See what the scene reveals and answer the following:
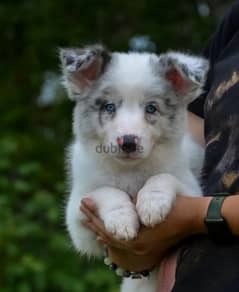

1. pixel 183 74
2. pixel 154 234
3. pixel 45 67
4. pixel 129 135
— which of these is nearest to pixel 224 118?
pixel 183 74

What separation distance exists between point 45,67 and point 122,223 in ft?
15.2

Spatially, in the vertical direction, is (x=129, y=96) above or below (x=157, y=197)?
above

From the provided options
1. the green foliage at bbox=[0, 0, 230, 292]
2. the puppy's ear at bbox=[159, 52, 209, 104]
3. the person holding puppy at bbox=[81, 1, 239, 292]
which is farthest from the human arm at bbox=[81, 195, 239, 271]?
the green foliage at bbox=[0, 0, 230, 292]

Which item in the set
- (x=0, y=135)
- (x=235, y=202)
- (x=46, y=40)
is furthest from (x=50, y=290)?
(x=235, y=202)

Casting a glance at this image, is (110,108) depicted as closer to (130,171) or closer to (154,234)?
(130,171)

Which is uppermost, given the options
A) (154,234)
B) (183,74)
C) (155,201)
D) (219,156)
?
(183,74)

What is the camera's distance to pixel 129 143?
285 cm

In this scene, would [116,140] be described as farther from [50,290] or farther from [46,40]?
[46,40]

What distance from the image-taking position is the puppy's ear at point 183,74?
10.2 ft

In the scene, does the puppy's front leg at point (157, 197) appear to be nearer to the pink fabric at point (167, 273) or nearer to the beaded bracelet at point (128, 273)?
the pink fabric at point (167, 273)

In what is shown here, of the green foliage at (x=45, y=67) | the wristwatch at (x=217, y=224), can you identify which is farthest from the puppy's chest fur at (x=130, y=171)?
the green foliage at (x=45, y=67)

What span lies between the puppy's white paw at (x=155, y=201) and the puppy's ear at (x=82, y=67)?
46 centimetres

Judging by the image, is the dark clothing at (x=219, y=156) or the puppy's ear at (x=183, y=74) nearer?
the dark clothing at (x=219, y=156)

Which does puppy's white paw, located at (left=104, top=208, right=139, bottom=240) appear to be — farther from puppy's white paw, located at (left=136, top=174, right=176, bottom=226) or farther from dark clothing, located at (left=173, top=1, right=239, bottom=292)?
dark clothing, located at (left=173, top=1, right=239, bottom=292)
